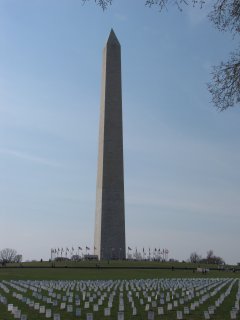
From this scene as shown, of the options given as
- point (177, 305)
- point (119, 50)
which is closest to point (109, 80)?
point (119, 50)

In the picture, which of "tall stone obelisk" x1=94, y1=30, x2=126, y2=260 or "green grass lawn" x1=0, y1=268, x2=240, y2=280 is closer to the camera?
"green grass lawn" x1=0, y1=268, x2=240, y2=280

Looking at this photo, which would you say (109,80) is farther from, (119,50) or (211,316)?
(211,316)

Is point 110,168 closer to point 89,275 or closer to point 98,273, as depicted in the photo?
point 98,273

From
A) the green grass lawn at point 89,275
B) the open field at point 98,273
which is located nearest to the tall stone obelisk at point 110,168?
the open field at point 98,273

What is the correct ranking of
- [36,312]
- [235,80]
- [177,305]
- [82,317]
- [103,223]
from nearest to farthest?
[235,80] < [82,317] < [36,312] < [177,305] < [103,223]

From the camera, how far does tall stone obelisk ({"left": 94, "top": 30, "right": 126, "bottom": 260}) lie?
70500mm

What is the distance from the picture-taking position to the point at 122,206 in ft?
235

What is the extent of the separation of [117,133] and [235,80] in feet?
200

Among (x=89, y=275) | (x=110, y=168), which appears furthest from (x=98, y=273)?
(x=110, y=168)

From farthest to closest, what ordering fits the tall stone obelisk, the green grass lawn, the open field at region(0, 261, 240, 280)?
the tall stone obelisk < the open field at region(0, 261, 240, 280) < the green grass lawn

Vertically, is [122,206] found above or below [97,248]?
above

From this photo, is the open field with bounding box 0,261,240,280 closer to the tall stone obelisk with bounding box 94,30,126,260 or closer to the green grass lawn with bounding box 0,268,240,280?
the green grass lawn with bounding box 0,268,240,280

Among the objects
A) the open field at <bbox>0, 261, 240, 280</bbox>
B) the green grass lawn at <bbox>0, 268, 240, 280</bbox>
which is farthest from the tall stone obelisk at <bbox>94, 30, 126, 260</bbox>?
the green grass lawn at <bbox>0, 268, 240, 280</bbox>

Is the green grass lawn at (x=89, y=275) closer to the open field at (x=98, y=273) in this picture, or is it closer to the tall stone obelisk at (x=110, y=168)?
the open field at (x=98, y=273)
